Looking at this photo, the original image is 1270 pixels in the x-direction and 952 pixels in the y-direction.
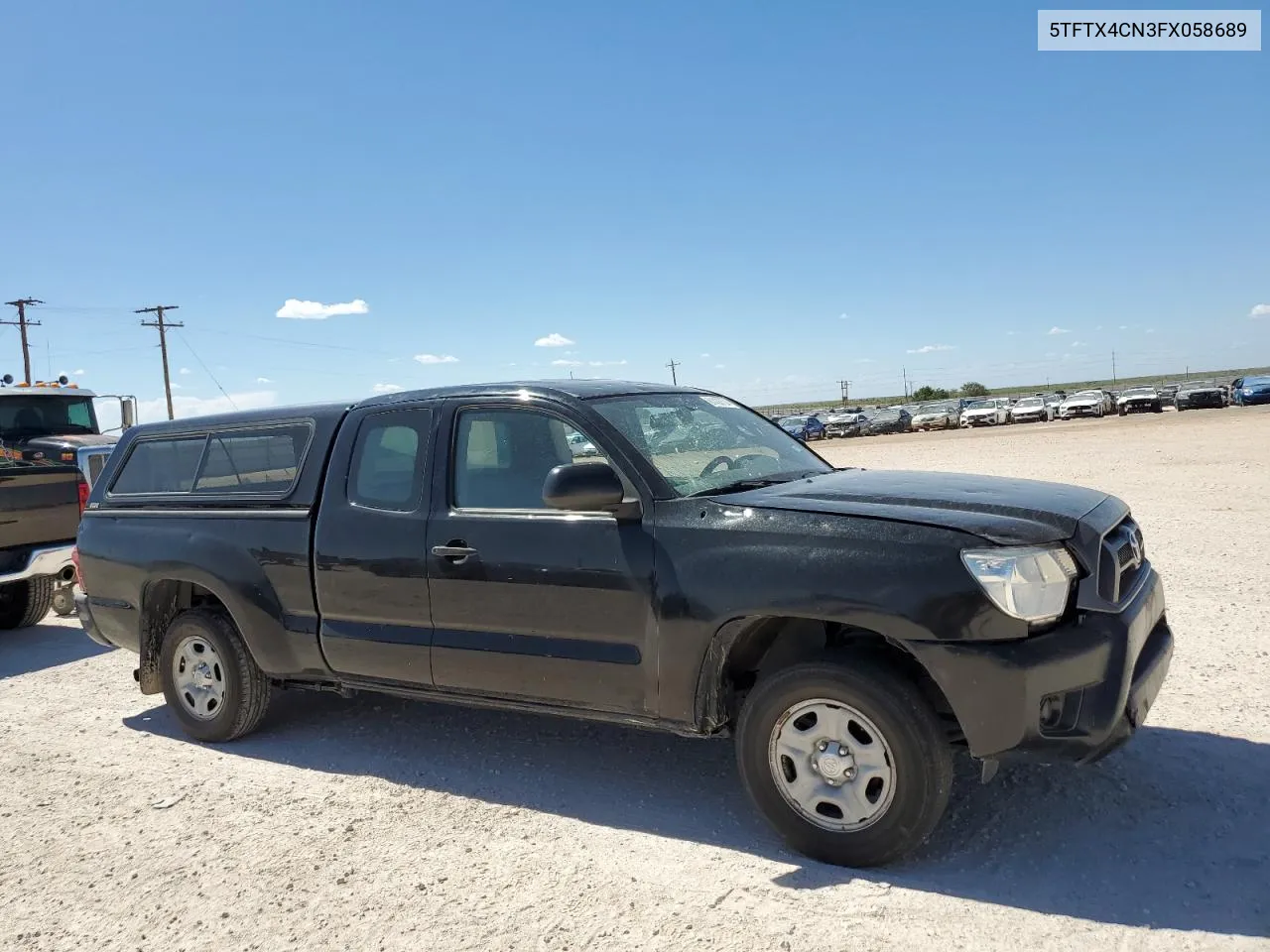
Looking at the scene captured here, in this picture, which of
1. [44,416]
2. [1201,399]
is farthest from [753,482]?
[1201,399]

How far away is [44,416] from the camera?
37.8 feet

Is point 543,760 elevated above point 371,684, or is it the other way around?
point 371,684

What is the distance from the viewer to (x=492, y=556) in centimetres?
410

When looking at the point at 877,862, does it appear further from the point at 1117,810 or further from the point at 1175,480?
the point at 1175,480

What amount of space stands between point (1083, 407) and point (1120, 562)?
5030 cm

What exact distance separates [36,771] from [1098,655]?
512 centimetres

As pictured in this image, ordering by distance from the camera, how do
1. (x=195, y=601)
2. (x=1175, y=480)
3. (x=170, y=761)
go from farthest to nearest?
(x=1175, y=480) < (x=195, y=601) < (x=170, y=761)

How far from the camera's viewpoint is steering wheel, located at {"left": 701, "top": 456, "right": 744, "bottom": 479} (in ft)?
13.6

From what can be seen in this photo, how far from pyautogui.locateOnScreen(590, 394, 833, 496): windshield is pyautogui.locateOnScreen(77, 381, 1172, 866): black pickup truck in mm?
21

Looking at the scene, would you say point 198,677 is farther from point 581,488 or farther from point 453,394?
point 581,488

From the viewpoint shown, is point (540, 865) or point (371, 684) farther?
point (371, 684)

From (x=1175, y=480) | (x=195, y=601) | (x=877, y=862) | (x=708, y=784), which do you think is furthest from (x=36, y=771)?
(x=1175, y=480)

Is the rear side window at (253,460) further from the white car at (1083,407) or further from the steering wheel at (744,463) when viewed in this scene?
the white car at (1083,407)

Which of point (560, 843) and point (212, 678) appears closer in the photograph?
point (560, 843)
